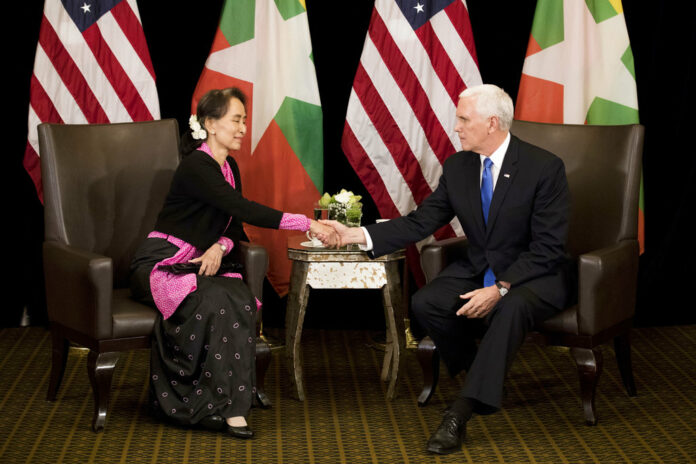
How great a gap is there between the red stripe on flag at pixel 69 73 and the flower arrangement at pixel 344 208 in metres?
1.36

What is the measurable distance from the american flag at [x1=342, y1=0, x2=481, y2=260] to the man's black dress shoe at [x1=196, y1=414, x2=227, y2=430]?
1.65m

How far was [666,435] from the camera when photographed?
3.62 meters

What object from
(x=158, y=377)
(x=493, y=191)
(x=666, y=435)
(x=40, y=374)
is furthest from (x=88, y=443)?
(x=666, y=435)

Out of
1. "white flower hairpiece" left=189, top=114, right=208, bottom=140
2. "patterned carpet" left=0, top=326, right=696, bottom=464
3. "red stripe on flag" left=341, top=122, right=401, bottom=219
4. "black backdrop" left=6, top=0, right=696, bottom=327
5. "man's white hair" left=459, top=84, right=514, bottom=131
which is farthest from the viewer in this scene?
"black backdrop" left=6, top=0, right=696, bottom=327

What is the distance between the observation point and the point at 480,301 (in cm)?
366

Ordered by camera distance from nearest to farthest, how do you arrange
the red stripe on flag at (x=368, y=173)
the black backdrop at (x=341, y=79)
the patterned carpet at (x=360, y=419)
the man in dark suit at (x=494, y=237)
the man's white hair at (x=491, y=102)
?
the patterned carpet at (x=360, y=419), the man in dark suit at (x=494, y=237), the man's white hair at (x=491, y=102), the red stripe on flag at (x=368, y=173), the black backdrop at (x=341, y=79)

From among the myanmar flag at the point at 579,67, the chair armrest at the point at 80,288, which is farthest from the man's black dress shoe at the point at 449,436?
the myanmar flag at the point at 579,67

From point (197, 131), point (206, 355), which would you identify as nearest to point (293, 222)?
point (197, 131)

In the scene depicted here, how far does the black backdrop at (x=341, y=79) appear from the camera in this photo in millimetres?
5070

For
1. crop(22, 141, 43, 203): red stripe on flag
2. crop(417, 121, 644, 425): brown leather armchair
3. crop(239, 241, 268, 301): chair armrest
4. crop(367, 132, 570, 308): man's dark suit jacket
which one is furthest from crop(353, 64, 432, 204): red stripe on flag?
crop(22, 141, 43, 203): red stripe on flag

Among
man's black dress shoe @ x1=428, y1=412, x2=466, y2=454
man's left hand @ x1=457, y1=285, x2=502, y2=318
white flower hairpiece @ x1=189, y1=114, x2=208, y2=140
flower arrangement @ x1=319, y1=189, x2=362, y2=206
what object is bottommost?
man's black dress shoe @ x1=428, y1=412, x2=466, y2=454

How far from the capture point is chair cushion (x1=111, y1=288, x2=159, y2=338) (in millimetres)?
3629

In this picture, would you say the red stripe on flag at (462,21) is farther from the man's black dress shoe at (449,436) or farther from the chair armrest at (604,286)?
the man's black dress shoe at (449,436)

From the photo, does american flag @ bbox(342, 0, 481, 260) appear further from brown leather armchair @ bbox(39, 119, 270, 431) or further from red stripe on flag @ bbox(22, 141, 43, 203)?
red stripe on flag @ bbox(22, 141, 43, 203)
